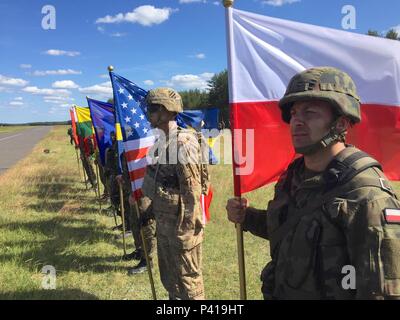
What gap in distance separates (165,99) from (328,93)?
223 cm

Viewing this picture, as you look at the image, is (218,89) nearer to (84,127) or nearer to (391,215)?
(84,127)

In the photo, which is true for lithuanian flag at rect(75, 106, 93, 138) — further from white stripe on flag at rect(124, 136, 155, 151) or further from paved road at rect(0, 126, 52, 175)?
paved road at rect(0, 126, 52, 175)

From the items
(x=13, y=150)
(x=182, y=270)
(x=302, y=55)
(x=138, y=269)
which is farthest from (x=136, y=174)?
(x=13, y=150)

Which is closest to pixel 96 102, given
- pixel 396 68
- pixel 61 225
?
pixel 61 225

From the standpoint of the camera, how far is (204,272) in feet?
18.5

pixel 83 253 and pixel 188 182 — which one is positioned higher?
pixel 188 182

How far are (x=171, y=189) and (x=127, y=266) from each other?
2.63 meters

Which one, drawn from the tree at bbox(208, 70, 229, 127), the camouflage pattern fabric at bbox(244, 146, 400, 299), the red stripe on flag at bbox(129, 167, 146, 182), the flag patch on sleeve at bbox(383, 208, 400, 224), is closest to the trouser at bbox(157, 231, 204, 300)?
the red stripe on flag at bbox(129, 167, 146, 182)

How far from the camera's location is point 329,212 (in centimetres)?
175

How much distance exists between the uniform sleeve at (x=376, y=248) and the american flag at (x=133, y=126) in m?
3.38

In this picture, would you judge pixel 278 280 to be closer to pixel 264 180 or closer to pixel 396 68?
pixel 264 180

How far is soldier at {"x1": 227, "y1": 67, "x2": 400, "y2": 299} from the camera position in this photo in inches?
63.2

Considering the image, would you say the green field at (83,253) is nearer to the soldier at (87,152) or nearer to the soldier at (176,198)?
the soldier at (176,198)

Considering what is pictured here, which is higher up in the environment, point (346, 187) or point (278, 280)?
point (346, 187)
